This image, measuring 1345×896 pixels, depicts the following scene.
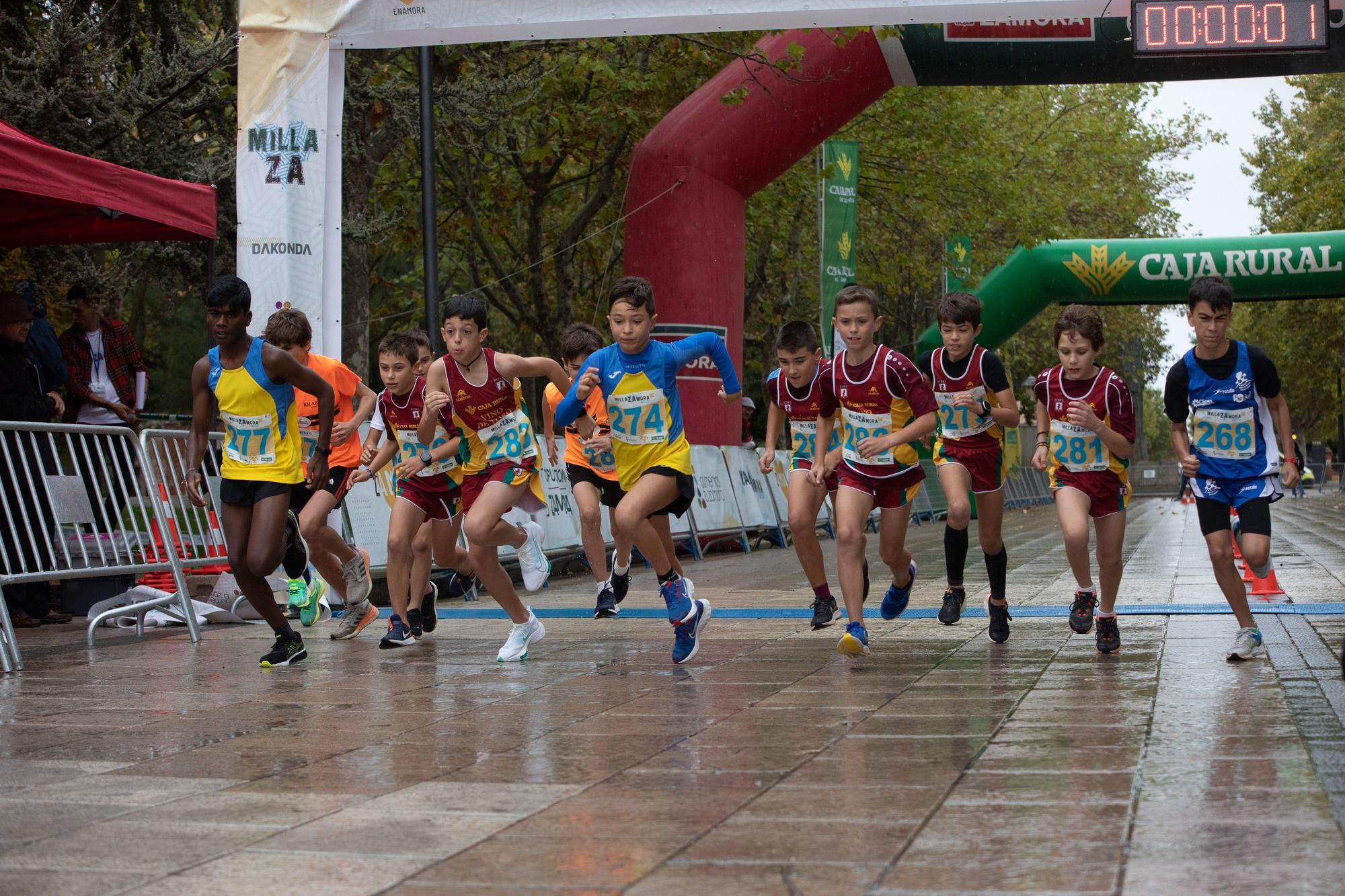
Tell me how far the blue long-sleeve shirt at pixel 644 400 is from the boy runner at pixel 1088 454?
1.70m

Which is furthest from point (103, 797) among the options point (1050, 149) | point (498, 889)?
point (1050, 149)

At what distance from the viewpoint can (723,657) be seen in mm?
8297

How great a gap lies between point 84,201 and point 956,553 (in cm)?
596

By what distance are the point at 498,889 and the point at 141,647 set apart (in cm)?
681

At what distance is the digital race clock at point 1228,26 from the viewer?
1223 centimetres

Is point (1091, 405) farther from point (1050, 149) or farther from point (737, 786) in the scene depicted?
point (1050, 149)

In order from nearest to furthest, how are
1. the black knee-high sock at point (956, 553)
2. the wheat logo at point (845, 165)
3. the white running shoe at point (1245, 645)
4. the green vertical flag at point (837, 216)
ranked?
the white running shoe at point (1245, 645) → the black knee-high sock at point (956, 553) → the green vertical flag at point (837, 216) → the wheat logo at point (845, 165)

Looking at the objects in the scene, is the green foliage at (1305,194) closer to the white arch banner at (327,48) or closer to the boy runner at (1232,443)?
the white arch banner at (327,48)

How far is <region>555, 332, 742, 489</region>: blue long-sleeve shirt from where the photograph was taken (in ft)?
26.3

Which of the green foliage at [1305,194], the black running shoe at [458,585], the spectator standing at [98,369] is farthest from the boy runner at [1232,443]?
the green foliage at [1305,194]

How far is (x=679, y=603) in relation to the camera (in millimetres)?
7910


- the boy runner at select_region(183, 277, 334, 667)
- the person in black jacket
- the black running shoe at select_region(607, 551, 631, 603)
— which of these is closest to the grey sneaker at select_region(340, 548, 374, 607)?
the boy runner at select_region(183, 277, 334, 667)

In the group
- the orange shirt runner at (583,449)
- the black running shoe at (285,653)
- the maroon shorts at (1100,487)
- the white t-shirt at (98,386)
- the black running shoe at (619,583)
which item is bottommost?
the black running shoe at (285,653)

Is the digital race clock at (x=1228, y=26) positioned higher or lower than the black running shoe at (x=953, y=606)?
higher
